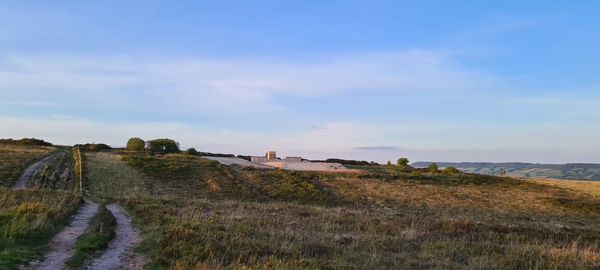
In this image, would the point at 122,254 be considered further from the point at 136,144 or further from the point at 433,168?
the point at 136,144

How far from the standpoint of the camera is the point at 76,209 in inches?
969

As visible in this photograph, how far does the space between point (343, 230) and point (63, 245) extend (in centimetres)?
1139

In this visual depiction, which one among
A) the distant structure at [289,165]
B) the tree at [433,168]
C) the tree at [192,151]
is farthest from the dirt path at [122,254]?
the tree at [192,151]

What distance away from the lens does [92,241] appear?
49.3ft

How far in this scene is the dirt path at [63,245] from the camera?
40.7ft

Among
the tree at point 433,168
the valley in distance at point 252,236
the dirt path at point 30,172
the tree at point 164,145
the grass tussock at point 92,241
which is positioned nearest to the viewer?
the grass tussock at point 92,241

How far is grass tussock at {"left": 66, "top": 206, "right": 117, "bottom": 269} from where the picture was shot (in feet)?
42.0

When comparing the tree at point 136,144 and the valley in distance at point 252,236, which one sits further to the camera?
the tree at point 136,144

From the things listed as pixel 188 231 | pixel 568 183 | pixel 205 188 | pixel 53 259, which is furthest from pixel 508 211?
pixel 53 259

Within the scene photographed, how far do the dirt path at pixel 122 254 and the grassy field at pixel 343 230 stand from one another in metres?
0.41

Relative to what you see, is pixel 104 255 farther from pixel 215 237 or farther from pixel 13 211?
pixel 13 211

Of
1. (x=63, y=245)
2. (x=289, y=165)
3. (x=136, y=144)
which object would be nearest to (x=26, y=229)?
(x=63, y=245)

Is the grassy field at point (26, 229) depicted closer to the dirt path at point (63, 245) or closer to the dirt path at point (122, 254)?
the dirt path at point (63, 245)

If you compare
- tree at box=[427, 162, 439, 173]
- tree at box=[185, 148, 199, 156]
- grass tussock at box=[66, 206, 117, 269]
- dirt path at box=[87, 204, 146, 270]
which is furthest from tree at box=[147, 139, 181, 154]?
dirt path at box=[87, 204, 146, 270]
